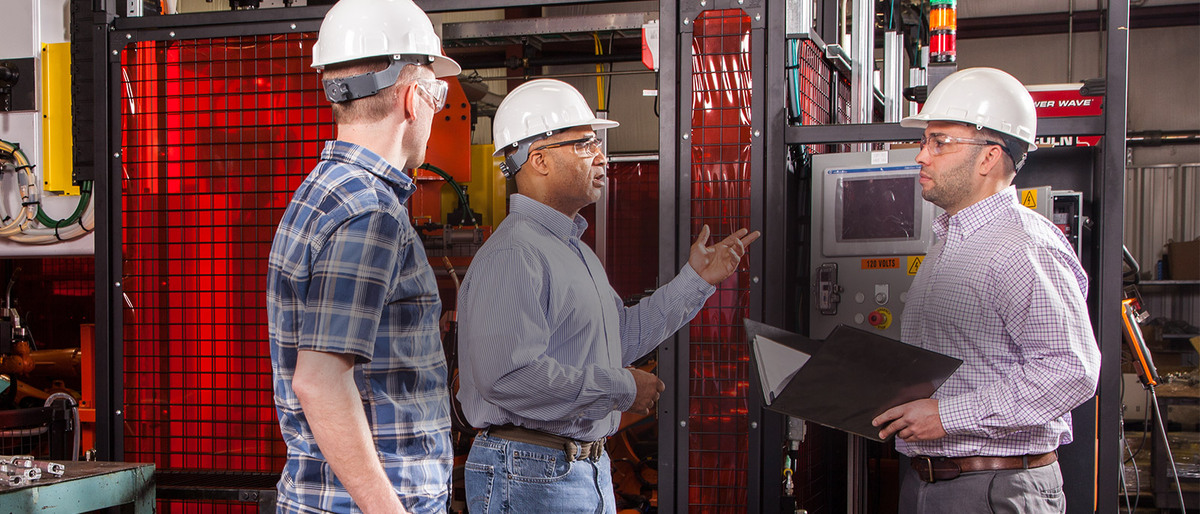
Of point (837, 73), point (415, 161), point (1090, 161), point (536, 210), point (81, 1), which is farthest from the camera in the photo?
point (837, 73)

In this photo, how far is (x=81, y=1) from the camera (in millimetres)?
3809

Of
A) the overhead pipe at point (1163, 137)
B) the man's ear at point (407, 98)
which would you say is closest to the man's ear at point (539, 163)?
the man's ear at point (407, 98)

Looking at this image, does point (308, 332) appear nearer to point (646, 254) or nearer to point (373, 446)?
point (373, 446)

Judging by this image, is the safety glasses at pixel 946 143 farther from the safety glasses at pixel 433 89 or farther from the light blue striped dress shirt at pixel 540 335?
the safety glasses at pixel 433 89

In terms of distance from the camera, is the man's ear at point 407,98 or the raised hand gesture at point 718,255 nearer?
the man's ear at point 407,98

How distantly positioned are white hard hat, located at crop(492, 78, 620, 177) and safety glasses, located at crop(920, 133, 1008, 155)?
0.91 m

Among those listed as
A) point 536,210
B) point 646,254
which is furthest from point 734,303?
point 646,254

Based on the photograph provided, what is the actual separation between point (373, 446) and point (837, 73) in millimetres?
3219

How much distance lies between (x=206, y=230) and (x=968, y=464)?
2.72m

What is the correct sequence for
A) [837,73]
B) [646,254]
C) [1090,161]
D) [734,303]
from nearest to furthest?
[734,303]
[1090,161]
[837,73]
[646,254]

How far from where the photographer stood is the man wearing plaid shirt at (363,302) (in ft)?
A: 4.85

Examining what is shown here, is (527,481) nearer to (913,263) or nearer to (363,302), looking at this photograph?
(363,302)

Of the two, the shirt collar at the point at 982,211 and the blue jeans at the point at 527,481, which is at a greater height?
the shirt collar at the point at 982,211

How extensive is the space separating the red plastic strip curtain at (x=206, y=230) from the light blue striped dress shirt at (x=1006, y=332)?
2194mm
